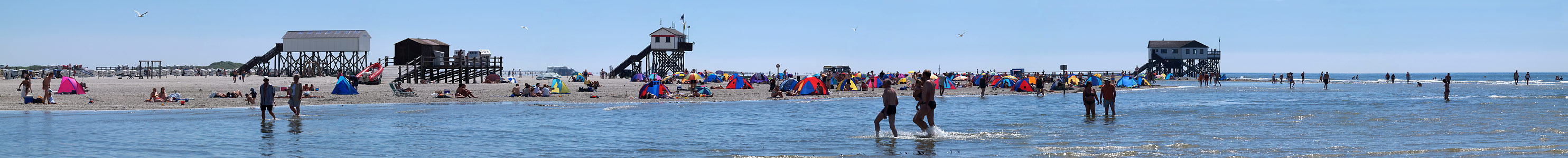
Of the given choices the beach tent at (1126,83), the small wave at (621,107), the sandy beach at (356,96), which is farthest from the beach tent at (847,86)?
the beach tent at (1126,83)

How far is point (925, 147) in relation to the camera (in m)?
10.7

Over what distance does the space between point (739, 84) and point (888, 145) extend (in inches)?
1034

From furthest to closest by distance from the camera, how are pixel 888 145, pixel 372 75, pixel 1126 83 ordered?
pixel 1126 83
pixel 372 75
pixel 888 145

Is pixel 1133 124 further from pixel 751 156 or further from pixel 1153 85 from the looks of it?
pixel 1153 85

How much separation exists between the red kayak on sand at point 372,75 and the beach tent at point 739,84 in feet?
41.7

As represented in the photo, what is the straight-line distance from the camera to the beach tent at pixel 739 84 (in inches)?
1447

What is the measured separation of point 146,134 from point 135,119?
3.62 meters

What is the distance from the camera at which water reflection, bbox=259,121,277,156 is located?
33.0 ft

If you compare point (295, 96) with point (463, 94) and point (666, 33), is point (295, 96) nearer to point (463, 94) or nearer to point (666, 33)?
point (463, 94)

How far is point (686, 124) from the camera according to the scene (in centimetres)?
1511

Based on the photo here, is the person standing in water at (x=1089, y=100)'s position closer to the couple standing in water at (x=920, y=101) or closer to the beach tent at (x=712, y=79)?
the couple standing in water at (x=920, y=101)

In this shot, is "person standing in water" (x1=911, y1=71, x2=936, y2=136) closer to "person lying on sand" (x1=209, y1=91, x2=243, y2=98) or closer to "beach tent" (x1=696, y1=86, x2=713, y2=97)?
"beach tent" (x1=696, y1=86, x2=713, y2=97)

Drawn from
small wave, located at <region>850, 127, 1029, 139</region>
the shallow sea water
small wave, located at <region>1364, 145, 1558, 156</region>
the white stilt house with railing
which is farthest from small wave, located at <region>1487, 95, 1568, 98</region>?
the white stilt house with railing

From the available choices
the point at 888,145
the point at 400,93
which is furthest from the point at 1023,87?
the point at 888,145
